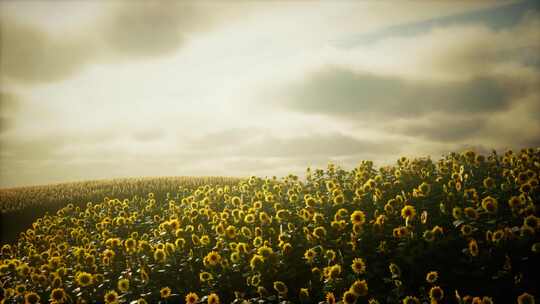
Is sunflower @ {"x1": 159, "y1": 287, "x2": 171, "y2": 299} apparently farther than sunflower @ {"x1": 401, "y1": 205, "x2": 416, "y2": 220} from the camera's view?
No

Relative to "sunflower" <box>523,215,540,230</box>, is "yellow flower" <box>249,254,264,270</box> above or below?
below

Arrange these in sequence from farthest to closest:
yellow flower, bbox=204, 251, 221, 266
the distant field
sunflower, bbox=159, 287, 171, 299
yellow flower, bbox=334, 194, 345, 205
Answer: the distant field < yellow flower, bbox=334, 194, 345, 205 < yellow flower, bbox=204, 251, 221, 266 < sunflower, bbox=159, 287, 171, 299

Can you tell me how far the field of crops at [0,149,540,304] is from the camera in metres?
6.67

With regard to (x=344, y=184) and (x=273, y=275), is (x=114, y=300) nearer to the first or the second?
(x=273, y=275)

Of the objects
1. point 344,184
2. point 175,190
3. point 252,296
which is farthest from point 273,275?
point 175,190

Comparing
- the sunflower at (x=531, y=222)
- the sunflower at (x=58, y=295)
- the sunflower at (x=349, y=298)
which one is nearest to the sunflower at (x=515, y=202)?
the sunflower at (x=531, y=222)

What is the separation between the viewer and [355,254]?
302 inches

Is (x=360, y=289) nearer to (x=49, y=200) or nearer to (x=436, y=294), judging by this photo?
(x=436, y=294)

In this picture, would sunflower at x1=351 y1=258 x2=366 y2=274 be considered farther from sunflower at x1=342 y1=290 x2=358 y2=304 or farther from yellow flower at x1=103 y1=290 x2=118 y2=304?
yellow flower at x1=103 y1=290 x2=118 y2=304

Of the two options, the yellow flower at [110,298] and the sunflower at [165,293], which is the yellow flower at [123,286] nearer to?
the yellow flower at [110,298]

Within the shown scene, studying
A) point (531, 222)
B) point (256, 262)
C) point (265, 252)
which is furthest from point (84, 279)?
point (531, 222)

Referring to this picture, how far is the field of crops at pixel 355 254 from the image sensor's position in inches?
263

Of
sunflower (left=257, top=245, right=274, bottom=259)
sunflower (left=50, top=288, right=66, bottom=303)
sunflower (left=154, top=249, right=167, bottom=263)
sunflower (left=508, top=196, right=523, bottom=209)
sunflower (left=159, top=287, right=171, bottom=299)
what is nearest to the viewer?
sunflower (left=159, top=287, right=171, bottom=299)

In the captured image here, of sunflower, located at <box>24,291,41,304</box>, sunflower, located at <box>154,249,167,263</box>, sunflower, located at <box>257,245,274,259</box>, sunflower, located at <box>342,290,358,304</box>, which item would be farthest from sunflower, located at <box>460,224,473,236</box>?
sunflower, located at <box>24,291,41,304</box>
